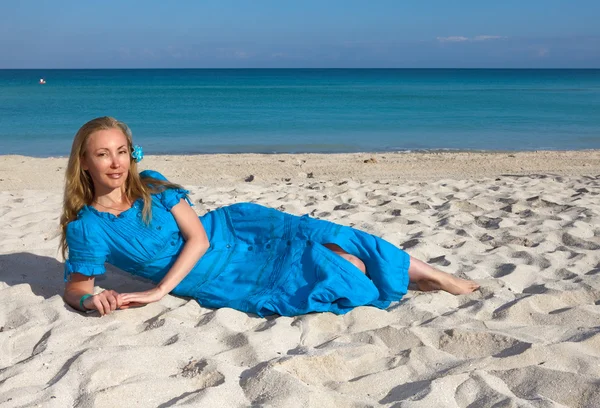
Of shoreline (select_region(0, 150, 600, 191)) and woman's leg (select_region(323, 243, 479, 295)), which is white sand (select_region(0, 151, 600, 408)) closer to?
woman's leg (select_region(323, 243, 479, 295))

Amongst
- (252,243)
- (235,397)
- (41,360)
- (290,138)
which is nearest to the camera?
(235,397)

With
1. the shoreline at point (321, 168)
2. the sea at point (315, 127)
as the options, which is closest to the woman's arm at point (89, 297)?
the shoreline at point (321, 168)

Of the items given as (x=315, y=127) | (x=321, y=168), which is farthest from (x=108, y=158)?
(x=315, y=127)

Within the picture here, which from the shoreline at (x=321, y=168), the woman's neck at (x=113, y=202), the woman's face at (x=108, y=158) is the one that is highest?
the woman's face at (x=108, y=158)

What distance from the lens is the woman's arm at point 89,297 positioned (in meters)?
3.11

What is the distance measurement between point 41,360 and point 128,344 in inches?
13.8

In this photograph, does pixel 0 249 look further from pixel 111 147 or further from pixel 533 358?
pixel 533 358

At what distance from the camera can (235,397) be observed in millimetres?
2365

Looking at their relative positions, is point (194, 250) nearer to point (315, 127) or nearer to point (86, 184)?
point (86, 184)

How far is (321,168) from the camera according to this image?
924cm

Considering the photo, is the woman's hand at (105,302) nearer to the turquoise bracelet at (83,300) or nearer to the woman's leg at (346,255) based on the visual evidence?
the turquoise bracelet at (83,300)

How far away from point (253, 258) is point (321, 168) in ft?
19.3

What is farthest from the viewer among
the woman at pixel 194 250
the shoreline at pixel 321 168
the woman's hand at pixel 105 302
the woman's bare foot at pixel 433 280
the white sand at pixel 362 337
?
the shoreline at pixel 321 168

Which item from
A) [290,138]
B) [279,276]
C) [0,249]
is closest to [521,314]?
[279,276]
